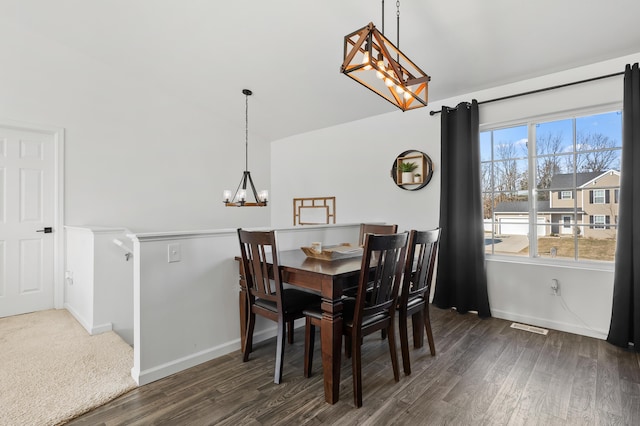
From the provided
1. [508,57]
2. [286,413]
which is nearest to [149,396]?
[286,413]

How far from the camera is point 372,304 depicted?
6.71 ft

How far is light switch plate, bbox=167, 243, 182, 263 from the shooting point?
2309 mm

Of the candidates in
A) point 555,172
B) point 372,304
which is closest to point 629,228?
point 555,172

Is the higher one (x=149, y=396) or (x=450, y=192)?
(x=450, y=192)

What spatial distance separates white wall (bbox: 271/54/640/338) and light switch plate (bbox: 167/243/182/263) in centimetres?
282

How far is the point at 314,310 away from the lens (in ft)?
7.02

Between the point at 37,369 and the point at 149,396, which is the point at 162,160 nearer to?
the point at 37,369

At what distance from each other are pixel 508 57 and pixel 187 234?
323 cm

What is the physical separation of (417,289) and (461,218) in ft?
4.83

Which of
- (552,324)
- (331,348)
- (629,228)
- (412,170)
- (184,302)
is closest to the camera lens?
(331,348)

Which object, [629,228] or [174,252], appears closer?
[174,252]

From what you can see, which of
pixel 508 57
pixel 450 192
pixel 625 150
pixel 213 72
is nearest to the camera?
pixel 625 150

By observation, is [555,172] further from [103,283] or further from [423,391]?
[103,283]

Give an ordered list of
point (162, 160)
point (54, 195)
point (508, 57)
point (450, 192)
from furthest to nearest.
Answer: point (162, 160), point (54, 195), point (450, 192), point (508, 57)
